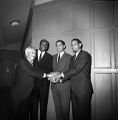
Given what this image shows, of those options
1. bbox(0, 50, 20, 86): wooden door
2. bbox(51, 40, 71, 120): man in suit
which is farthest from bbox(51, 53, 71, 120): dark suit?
A: bbox(0, 50, 20, 86): wooden door

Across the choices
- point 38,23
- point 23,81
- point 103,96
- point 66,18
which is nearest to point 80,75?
point 103,96

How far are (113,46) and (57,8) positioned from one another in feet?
5.90

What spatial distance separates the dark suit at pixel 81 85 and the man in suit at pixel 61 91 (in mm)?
182

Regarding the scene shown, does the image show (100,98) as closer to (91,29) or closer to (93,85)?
(93,85)

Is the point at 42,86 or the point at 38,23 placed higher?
the point at 38,23

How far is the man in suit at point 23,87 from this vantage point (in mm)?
3303

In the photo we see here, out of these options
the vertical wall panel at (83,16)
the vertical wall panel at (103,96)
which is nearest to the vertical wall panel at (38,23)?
the vertical wall panel at (83,16)

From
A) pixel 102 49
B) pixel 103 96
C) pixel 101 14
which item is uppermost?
pixel 101 14

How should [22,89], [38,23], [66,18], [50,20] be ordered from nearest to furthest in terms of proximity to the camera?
[22,89], [66,18], [50,20], [38,23]

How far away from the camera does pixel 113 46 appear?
3920mm

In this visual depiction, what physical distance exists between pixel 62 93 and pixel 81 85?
54 cm

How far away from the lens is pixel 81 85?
11.8 ft

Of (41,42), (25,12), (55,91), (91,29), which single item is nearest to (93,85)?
(55,91)

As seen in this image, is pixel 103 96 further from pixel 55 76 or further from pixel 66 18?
pixel 66 18
